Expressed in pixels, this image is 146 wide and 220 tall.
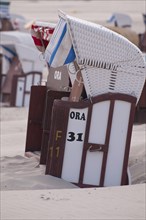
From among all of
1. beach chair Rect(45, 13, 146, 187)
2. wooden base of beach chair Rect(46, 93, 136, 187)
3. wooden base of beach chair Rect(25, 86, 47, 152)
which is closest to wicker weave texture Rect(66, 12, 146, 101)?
beach chair Rect(45, 13, 146, 187)

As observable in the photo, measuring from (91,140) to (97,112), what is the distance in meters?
0.28

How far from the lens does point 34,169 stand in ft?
26.9

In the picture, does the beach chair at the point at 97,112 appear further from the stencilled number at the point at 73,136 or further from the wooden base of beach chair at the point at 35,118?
the wooden base of beach chair at the point at 35,118

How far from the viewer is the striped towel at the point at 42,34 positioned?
327 inches

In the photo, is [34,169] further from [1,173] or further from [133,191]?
[133,191]

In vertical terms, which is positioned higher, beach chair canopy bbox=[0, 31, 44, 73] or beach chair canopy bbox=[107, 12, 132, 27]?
beach chair canopy bbox=[107, 12, 132, 27]

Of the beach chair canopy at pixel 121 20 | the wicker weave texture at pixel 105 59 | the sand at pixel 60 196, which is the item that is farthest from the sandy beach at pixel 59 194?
the beach chair canopy at pixel 121 20

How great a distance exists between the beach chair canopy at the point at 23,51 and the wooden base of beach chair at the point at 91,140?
9283 mm

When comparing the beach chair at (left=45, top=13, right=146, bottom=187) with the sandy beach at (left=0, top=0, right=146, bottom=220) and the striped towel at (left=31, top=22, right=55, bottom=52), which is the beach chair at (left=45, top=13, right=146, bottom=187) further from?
the striped towel at (left=31, top=22, right=55, bottom=52)

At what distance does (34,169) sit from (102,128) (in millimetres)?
1007

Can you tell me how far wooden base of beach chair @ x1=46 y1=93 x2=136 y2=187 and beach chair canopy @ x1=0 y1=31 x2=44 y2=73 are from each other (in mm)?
9283

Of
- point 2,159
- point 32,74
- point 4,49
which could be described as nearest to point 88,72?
point 2,159

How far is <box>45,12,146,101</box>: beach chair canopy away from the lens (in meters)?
7.31

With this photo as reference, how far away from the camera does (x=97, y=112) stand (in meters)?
7.59
